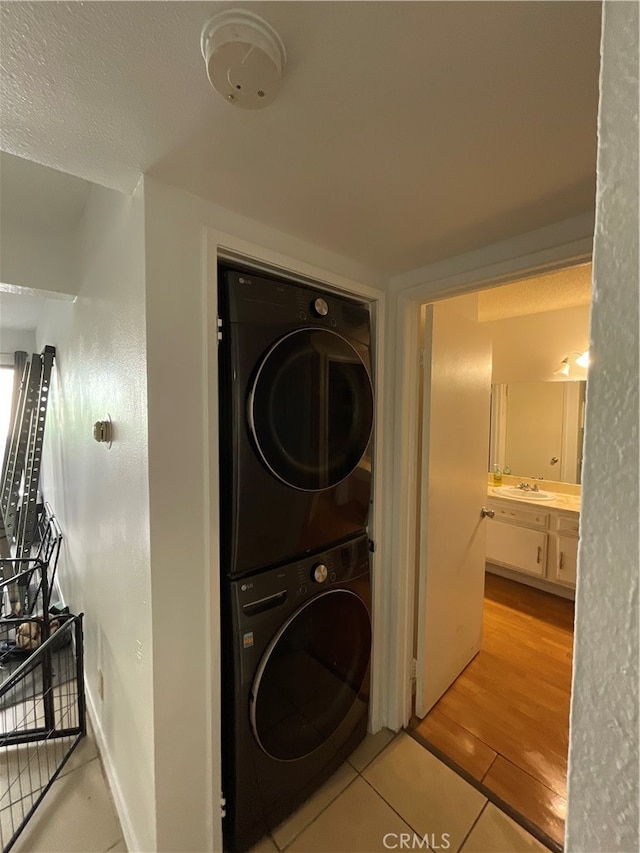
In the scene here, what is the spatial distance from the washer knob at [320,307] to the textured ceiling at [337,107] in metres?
0.29

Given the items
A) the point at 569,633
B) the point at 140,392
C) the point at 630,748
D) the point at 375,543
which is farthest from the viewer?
the point at 569,633

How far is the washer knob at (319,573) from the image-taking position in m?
1.31

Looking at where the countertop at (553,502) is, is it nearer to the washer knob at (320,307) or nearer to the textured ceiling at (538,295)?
the textured ceiling at (538,295)

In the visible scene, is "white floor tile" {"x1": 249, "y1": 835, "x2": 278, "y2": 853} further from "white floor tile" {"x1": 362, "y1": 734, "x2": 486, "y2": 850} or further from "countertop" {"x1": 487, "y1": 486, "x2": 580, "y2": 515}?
"countertop" {"x1": 487, "y1": 486, "x2": 580, "y2": 515}

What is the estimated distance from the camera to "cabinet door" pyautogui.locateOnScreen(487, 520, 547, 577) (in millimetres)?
2932

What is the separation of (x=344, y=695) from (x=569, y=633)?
6.58 ft

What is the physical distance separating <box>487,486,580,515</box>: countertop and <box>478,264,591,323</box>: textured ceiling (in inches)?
64.6

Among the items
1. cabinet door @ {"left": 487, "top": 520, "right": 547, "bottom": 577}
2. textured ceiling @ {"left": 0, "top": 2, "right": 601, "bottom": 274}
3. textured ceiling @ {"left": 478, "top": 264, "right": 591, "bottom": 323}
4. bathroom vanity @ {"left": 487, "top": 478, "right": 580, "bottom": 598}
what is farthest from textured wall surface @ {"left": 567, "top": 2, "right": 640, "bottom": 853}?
cabinet door @ {"left": 487, "top": 520, "right": 547, "bottom": 577}

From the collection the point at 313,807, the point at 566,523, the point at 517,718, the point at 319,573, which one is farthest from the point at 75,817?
the point at 566,523

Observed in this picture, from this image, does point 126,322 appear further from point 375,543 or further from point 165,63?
point 375,543

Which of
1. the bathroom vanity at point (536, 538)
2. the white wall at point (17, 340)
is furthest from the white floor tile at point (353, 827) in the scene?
the white wall at point (17, 340)

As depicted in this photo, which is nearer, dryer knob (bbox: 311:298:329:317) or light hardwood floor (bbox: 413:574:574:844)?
dryer knob (bbox: 311:298:329:317)

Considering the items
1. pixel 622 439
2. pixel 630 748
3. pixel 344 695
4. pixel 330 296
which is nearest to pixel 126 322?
pixel 330 296

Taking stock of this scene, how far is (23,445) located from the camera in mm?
2926
